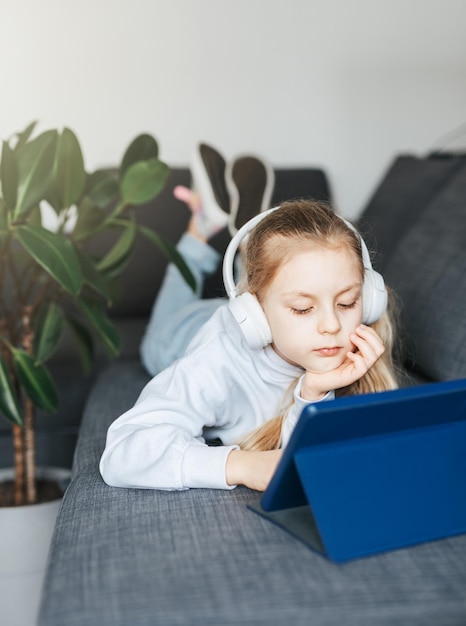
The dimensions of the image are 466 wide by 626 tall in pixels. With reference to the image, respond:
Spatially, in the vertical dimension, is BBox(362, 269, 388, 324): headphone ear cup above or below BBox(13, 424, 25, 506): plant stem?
above

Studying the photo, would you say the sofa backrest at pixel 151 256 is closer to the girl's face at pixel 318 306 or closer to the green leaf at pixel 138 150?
the green leaf at pixel 138 150

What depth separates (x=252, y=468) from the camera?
1092 mm

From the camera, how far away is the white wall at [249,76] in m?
2.47

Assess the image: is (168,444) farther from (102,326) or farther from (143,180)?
(143,180)

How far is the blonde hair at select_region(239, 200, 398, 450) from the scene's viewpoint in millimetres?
1152

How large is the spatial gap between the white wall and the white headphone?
1453mm

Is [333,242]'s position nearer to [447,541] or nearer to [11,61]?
[447,541]

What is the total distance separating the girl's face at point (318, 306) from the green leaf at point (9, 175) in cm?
57

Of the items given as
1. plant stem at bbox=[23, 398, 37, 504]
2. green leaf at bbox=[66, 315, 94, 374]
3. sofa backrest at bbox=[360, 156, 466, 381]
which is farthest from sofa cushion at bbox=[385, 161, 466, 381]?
plant stem at bbox=[23, 398, 37, 504]

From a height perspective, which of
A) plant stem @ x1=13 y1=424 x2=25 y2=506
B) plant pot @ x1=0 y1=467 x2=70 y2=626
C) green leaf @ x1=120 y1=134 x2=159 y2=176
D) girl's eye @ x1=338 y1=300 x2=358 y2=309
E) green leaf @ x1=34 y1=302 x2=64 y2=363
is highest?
green leaf @ x1=120 y1=134 x2=159 y2=176

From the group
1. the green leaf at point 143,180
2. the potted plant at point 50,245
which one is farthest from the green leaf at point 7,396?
the green leaf at point 143,180

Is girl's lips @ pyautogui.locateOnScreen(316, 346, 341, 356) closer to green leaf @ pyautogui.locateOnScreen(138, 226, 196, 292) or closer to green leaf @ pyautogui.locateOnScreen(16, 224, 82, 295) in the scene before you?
green leaf @ pyautogui.locateOnScreen(16, 224, 82, 295)

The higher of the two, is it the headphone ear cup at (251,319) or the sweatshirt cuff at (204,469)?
the headphone ear cup at (251,319)

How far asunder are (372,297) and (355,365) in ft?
0.37
